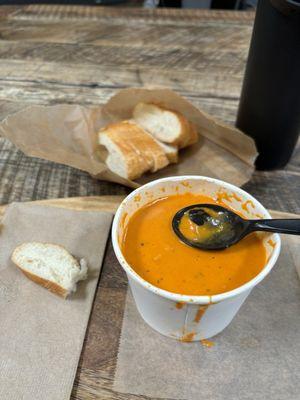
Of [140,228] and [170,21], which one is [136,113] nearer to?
[140,228]

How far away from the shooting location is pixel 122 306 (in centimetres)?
104

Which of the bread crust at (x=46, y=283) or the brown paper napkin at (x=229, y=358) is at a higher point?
the bread crust at (x=46, y=283)

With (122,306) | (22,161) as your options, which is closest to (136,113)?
(22,161)

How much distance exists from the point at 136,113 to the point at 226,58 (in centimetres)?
90

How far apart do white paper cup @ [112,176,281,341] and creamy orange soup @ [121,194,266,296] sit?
3 cm

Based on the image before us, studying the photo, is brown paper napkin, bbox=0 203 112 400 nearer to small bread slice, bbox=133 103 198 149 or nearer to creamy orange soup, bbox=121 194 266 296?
creamy orange soup, bbox=121 194 266 296

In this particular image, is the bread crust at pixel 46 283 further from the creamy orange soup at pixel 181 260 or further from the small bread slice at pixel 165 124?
the small bread slice at pixel 165 124

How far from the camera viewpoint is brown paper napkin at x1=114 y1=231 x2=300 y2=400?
87cm

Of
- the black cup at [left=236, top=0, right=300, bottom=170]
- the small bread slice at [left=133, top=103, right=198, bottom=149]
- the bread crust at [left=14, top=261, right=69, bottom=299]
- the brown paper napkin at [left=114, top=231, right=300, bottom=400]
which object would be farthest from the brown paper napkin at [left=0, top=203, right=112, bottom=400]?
the black cup at [left=236, top=0, right=300, bottom=170]

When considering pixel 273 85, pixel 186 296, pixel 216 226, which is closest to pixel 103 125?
pixel 273 85

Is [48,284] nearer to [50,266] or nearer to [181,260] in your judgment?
[50,266]

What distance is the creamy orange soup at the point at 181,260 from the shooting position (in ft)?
2.88

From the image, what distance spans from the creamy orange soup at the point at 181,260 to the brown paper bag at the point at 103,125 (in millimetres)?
386

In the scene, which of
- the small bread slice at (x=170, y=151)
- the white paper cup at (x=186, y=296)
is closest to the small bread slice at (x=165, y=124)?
the small bread slice at (x=170, y=151)
